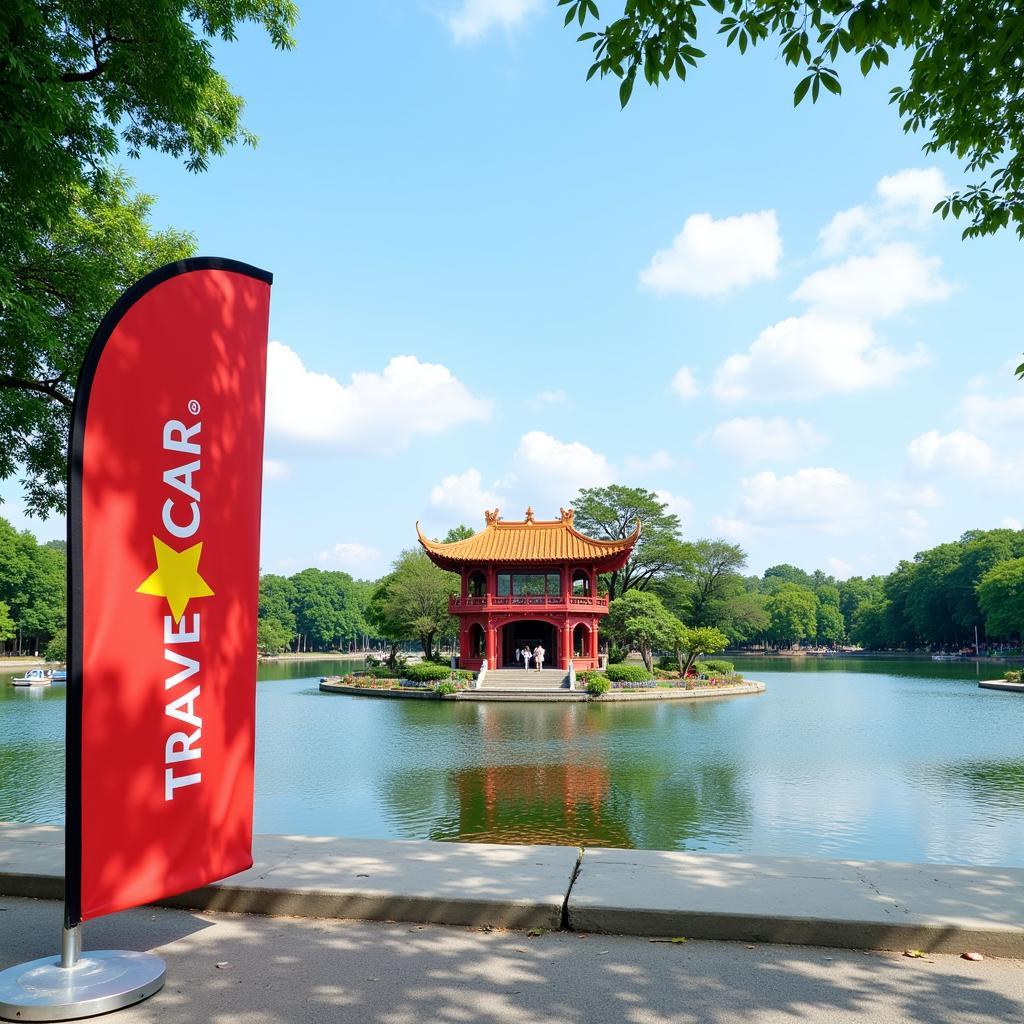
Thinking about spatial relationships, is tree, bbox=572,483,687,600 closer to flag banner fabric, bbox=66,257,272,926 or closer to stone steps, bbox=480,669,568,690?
stone steps, bbox=480,669,568,690

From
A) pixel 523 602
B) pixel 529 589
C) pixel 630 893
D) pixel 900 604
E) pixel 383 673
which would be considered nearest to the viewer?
Answer: pixel 630 893

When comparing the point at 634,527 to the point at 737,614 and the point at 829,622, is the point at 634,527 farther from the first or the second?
the point at 829,622

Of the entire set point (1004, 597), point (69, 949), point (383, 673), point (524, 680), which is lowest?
point (524, 680)

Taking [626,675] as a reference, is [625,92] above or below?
above

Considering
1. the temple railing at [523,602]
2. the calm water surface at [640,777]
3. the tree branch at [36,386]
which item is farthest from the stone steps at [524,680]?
the tree branch at [36,386]

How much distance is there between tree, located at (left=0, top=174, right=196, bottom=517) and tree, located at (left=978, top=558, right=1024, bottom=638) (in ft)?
198

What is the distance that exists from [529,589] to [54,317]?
28.8m

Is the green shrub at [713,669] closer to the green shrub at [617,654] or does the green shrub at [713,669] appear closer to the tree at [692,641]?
the tree at [692,641]

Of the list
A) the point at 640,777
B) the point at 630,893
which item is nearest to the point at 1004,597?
the point at 640,777

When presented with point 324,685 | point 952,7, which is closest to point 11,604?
point 324,685

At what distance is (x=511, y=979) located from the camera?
3277 mm

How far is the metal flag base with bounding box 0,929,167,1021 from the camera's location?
3.01 metres

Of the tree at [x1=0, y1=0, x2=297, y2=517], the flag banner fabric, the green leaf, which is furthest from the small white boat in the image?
the green leaf

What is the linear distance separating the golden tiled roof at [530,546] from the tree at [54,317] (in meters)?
25.8
